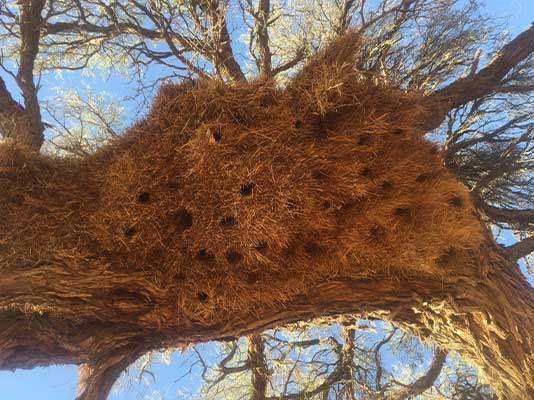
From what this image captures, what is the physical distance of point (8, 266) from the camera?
5.84ft

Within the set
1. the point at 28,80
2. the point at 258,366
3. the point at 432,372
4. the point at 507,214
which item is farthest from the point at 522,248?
the point at 28,80

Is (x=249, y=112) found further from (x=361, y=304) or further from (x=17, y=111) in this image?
(x=17, y=111)

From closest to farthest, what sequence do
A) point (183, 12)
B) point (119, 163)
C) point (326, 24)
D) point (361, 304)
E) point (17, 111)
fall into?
point (119, 163) < point (361, 304) < point (17, 111) < point (183, 12) < point (326, 24)

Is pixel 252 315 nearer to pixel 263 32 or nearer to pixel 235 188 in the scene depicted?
pixel 235 188

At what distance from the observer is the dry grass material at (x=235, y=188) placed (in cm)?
185

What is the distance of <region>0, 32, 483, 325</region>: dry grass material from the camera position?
185 centimetres

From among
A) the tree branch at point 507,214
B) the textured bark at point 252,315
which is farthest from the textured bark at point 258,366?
the tree branch at point 507,214

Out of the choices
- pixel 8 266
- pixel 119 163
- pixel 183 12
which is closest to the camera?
pixel 8 266

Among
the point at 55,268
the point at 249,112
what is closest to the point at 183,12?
the point at 249,112

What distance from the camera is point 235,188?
1.85 metres

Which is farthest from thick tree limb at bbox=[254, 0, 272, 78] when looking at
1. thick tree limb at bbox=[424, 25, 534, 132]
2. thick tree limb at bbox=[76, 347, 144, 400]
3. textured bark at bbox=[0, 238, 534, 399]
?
thick tree limb at bbox=[76, 347, 144, 400]

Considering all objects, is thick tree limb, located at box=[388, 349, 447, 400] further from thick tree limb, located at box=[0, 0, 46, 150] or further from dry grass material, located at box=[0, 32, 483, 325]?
thick tree limb, located at box=[0, 0, 46, 150]

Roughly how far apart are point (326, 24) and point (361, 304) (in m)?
2.55

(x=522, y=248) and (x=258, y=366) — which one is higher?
(x=522, y=248)
